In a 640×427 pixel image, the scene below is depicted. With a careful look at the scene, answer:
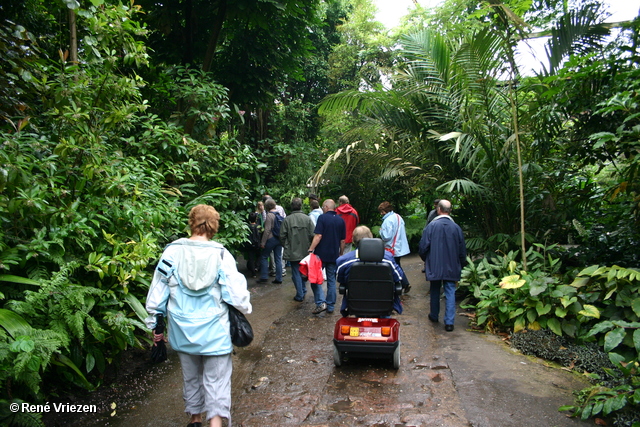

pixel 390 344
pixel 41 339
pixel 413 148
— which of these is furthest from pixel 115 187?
pixel 413 148

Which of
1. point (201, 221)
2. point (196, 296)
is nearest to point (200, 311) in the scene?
point (196, 296)

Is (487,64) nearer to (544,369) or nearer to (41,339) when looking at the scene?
(544,369)

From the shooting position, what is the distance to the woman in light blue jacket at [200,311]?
327 centimetres

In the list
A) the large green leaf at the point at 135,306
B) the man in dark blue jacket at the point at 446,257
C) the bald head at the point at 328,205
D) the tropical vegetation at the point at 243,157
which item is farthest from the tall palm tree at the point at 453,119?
the large green leaf at the point at 135,306

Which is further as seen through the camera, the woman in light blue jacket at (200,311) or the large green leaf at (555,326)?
the large green leaf at (555,326)

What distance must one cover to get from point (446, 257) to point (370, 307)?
73.3 inches

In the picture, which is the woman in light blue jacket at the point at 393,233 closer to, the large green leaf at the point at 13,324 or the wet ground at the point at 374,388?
the wet ground at the point at 374,388

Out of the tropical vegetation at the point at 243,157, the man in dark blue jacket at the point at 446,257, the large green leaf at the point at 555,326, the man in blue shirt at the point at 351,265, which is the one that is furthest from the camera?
the man in dark blue jacket at the point at 446,257

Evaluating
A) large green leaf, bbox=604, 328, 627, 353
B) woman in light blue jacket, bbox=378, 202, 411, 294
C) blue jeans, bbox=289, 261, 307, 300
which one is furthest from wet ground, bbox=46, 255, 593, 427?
woman in light blue jacket, bbox=378, 202, 411, 294

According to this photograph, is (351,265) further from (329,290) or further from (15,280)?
(15,280)

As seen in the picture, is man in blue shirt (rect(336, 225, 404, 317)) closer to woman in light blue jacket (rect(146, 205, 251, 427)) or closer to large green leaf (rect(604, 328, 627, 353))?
woman in light blue jacket (rect(146, 205, 251, 427))

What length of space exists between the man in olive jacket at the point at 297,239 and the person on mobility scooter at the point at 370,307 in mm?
3071

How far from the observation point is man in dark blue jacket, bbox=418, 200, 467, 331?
6.19 metres

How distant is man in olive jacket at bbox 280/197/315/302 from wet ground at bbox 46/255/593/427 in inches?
73.7
